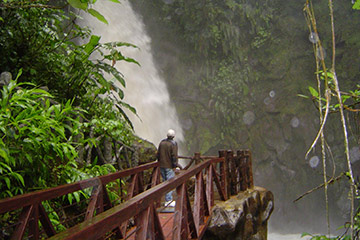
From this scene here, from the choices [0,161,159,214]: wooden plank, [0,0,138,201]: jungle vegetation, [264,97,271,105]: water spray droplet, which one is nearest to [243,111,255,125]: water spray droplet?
[264,97,271,105]: water spray droplet

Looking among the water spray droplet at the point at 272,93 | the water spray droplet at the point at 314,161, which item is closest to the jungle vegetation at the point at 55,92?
the water spray droplet at the point at 272,93

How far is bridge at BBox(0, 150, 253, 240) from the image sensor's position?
185 centimetres

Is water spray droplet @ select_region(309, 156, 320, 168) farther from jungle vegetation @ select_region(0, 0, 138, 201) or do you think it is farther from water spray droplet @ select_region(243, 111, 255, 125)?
jungle vegetation @ select_region(0, 0, 138, 201)

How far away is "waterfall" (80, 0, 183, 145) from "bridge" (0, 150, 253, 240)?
801 centimetres

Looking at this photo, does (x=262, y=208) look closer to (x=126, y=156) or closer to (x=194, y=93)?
(x=126, y=156)

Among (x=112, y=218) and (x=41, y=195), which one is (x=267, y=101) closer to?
(x=41, y=195)

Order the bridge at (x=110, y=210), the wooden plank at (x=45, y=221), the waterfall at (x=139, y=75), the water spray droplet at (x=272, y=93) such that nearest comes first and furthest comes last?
the bridge at (x=110, y=210) → the wooden plank at (x=45, y=221) → the waterfall at (x=139, y=75) → the water spray droplet at (x=272, y=93)

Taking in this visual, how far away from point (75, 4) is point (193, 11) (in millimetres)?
16483

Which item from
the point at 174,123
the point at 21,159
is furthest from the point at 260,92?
the point at 21,159

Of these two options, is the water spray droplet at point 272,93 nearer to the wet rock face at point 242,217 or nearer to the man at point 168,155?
the wet rock face at point 242,217

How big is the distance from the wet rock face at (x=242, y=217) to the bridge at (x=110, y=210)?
0.62 feet

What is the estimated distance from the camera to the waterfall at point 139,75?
13.4m

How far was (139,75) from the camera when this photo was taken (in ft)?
47.9

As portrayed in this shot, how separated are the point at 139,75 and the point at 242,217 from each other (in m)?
10.5
